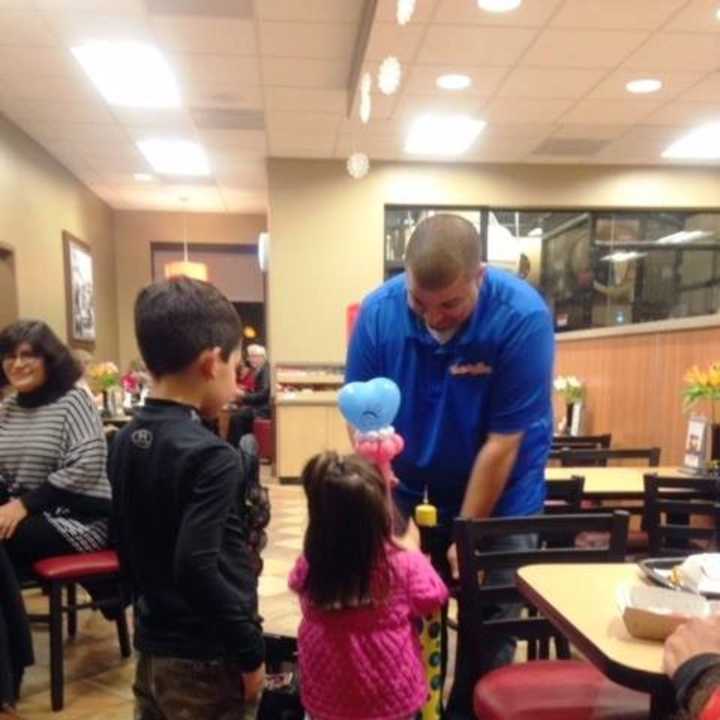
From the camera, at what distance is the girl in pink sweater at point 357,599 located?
1.52m

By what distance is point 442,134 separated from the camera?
20.0ft

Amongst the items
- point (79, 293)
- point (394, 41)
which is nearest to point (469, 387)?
point (394, 41)

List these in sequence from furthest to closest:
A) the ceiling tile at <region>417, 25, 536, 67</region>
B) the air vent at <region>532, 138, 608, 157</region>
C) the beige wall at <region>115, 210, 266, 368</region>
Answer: the beige wall at <region>115, 210, 266, 368</region> → the air vent at <region>532, 138, 608, 157</region> → the ceiling tile at <region>417, 25, 536, 67</region>

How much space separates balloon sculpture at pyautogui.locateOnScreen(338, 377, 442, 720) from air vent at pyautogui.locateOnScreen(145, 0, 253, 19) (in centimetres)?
307

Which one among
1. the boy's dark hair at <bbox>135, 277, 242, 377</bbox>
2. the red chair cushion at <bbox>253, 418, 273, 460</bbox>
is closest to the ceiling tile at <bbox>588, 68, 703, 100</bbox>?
the boy's dark hair at <bbox>135, 277, 242, 377</bbox>

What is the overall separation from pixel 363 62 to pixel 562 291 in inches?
153

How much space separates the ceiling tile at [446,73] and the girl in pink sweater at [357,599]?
12.2 feet

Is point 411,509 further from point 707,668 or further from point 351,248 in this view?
point 351,248

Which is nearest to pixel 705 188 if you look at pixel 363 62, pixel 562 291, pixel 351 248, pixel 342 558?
pixel 562 291

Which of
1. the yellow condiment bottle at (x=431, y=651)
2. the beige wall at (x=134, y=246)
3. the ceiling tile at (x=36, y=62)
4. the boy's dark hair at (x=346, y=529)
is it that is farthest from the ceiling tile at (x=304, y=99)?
the beige wall at (x=134, y=246)

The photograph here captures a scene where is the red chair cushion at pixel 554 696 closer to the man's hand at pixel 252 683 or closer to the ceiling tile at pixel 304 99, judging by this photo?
the man's hand at pixel 252 683

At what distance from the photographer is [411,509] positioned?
6.50 ft

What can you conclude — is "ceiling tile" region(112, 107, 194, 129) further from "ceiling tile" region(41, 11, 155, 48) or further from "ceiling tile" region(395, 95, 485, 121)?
"ceiling tile" region(395, 95, 485, 121)

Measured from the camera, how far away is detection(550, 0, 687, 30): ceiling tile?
3709 millimetres
